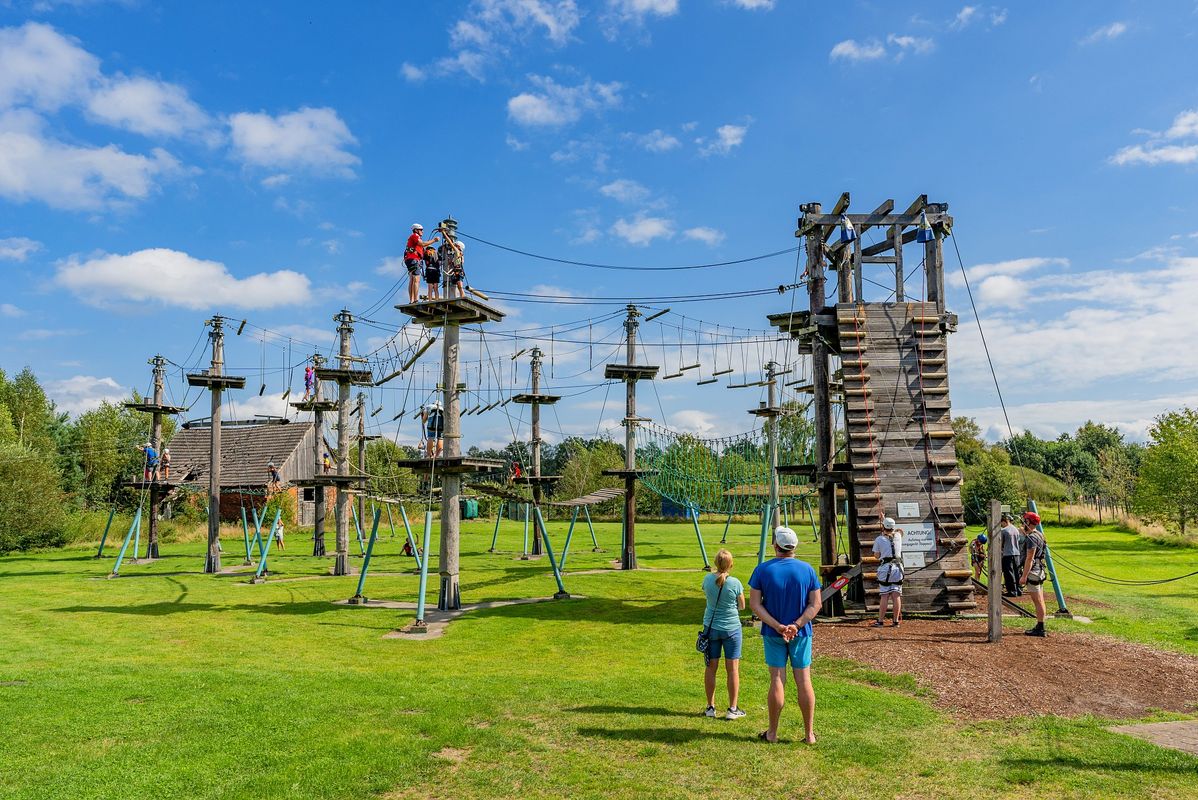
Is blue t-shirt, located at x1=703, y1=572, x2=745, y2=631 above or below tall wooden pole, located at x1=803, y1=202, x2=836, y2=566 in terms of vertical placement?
below

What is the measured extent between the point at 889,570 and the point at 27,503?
3754 cm

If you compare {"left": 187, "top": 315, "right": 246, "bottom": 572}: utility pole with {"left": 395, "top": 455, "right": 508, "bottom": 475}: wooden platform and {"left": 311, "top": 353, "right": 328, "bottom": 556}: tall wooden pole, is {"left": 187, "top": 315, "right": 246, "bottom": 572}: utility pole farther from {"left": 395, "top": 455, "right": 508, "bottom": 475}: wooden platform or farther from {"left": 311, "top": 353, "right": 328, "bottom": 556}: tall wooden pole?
{"left": 395, "top": 455, "right": 508, "bottom": 475}: wooden platform

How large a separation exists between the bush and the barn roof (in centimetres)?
786

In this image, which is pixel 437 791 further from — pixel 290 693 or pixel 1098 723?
pixel 1098 723

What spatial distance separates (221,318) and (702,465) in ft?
53.9

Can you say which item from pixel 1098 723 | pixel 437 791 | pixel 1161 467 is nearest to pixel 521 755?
pixel 437 791

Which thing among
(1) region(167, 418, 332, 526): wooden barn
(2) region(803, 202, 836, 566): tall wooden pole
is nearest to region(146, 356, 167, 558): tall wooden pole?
(1) region(167, 418, 332, 526): wooden barn

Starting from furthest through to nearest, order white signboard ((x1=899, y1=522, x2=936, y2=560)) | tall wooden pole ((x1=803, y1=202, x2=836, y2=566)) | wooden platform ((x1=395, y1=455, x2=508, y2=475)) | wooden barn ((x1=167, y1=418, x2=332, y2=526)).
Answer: wooden barn ((x1=167, y1=418, x2=332, y2=526)) → wooden platform ((x1=395, y1=455, x2=508, y2=475)) → tall wooden pole ((x1=803, y1=202, x2=836, y2=566)) → white signboard ((x1=899, y1=522, x2=936, y2=560))

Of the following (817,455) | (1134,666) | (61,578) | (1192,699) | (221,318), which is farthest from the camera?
(221,318)

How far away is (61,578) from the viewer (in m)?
24.0

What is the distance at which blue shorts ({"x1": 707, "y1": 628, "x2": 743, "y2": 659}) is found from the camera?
7.88 metres

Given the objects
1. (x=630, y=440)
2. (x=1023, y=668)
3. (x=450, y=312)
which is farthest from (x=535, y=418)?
(x=1023, y=668)

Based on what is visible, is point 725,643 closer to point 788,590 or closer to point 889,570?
point 788,590

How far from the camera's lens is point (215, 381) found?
25828 millimetres
